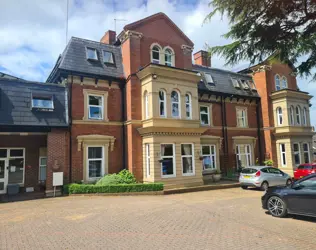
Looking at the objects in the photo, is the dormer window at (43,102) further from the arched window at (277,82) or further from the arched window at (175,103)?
the arched window at (277,82)

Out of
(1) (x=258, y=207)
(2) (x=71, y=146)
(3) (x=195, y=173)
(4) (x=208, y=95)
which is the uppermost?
(4) (x=208, y=95)

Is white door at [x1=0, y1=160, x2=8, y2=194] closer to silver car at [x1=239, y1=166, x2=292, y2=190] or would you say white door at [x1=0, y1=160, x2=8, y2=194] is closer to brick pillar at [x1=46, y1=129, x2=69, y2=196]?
brick pillar at [x1=46, y1=129, x2=69, y2=196]

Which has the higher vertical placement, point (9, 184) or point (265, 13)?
point (265, 13)

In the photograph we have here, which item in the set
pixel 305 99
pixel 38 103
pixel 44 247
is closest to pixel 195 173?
pixel 38 103

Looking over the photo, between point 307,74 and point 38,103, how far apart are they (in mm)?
13093

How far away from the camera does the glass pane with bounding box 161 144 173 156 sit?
1537cm

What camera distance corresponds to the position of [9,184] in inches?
556

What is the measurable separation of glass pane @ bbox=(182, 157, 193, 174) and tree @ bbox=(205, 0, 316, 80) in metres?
8.00

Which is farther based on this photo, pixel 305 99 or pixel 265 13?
pixel 305 99

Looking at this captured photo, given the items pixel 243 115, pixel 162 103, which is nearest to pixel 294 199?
pixel 162 103

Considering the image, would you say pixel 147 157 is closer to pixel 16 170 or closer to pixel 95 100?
pixel 95 100

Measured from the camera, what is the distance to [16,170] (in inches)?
579

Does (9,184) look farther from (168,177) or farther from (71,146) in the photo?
(168,177)

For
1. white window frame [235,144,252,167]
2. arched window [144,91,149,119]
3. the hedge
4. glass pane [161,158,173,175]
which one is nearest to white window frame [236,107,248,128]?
white window frame [235,144,252,167]
